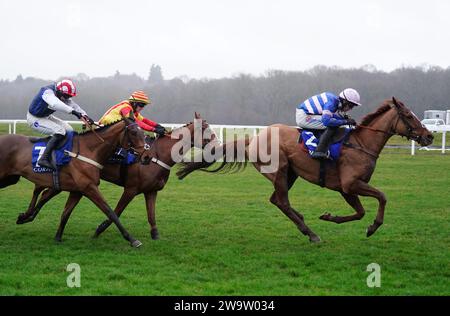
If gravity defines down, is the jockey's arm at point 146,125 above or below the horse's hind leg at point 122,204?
above

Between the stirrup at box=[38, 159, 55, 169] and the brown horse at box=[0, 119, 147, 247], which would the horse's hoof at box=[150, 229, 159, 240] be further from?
the stirrup at box=[38, 159, 55, 169]

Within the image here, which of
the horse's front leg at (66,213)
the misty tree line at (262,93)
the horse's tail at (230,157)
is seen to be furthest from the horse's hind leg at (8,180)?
the misty tree line at (262,93)

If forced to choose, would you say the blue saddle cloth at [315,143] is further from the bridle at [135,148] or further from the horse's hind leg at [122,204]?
the horse's hind leg at [122,204]

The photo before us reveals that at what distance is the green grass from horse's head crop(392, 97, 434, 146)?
1.50m

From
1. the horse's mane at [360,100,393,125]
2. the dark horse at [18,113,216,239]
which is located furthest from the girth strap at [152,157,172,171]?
the horse's mane at [360,100,393,125]

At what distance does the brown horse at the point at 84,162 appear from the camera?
26.7 feet

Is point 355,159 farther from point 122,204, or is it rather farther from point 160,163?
point 122,204

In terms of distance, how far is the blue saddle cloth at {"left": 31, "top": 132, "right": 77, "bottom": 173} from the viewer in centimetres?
827

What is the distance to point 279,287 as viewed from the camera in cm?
600

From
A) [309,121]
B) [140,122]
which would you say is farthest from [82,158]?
[309,121]

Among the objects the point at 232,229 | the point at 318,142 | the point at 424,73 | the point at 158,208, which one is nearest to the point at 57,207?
the point at 158,208

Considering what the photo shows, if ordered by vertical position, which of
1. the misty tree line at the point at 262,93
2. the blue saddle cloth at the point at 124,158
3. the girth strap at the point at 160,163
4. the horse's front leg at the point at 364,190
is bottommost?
the horse's front leg at the point at 364,190

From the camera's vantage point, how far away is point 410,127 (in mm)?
8336
